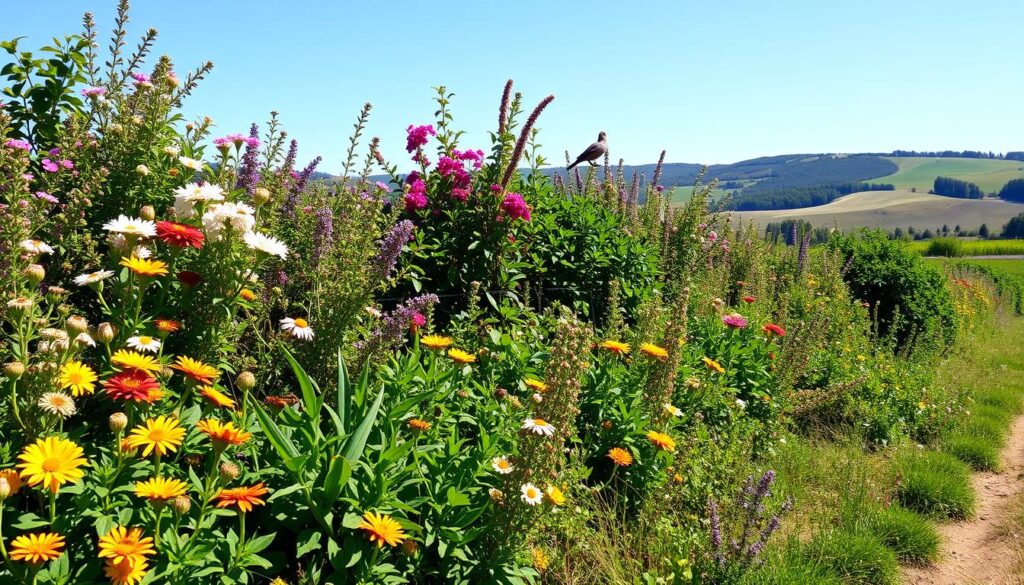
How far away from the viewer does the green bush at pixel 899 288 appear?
8.57 metres

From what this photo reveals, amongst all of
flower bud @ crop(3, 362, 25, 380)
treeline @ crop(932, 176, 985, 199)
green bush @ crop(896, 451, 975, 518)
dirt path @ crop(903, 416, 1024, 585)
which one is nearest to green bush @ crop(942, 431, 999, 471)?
dirt path @ crop(903, 416, 1024, 585)

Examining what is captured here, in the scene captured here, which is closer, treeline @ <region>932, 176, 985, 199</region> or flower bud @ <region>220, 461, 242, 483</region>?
flower bud @ <region>220, 461, 242, 483</region>

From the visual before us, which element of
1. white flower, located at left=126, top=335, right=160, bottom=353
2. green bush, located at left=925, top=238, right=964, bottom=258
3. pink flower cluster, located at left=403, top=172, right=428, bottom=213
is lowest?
green bush, located at left=925, top=238, right=964, bottom=258

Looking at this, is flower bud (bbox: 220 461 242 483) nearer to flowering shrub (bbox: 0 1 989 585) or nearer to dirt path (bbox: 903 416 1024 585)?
flowering shrub (bbox: 0 1 989 585)

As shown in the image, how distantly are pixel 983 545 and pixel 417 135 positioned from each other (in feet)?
16.1

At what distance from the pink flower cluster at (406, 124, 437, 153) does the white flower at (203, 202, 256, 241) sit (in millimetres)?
2763

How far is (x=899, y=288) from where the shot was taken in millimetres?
8758

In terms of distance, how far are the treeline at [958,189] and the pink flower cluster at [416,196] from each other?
495 ft

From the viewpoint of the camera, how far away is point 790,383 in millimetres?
4852

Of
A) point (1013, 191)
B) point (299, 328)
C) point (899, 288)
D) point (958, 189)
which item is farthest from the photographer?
point (958, 189)

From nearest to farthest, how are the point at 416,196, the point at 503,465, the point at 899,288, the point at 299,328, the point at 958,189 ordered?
the point at 503,465 < the point at 299,328 < the point at 416,196 < the point at 899,288 < the point at 958,189

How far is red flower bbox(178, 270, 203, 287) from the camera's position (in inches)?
82.4

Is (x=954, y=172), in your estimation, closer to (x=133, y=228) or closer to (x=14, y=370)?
(x=133, y=228)

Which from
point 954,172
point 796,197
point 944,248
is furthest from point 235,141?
point 954,172
